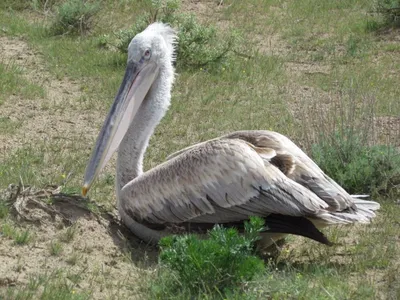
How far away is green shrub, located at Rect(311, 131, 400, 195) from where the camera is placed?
22.4 feet

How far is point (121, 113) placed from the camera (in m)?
6.21

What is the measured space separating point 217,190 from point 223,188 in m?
0.05

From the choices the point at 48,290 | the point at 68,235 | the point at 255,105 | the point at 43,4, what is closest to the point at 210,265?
the point at 48,290

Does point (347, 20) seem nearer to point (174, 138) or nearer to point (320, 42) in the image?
point (320, 42)

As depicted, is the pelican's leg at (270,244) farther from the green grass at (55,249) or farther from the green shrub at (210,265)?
the green grass at (55,249)

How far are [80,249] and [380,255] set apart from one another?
191 cm

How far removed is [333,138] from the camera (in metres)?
7.07

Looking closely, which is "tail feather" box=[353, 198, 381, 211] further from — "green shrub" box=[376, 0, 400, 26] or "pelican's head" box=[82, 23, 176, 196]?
"green shrub" box=[376, 0, 400, 26]

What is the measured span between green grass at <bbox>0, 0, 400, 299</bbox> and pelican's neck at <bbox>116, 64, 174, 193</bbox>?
0.39 meters

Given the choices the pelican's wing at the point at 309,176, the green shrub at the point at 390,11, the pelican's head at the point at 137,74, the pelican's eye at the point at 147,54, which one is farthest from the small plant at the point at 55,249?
the green shrub at the point at 390,11

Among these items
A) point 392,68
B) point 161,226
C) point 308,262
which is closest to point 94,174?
point 161,226

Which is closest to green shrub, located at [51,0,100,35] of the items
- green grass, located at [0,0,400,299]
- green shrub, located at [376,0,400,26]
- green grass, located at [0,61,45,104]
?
green grass, located at [0,0,400,299]

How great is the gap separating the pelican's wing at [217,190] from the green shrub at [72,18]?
220 inches

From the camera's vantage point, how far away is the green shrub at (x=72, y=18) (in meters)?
11.1
